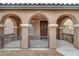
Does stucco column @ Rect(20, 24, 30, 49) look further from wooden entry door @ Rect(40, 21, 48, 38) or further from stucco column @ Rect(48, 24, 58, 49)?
wooden entry door @ Rect(40, 21, 48, 38)

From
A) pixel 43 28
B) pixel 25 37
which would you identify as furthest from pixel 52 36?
pixel 43 28

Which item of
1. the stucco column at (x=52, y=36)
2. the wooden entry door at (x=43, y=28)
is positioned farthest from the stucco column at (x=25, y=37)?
the wooden entry door at (x=43, y=28)

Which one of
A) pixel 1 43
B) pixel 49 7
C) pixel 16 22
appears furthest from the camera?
pixel 16 22

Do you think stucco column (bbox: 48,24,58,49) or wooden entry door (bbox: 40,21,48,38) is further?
wooden entry door (bbox: 40,21,48,38)

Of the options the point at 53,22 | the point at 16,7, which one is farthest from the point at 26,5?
the point at 53,22

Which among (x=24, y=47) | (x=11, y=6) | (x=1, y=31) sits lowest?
(x=24, y=47)

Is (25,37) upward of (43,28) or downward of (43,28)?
downward

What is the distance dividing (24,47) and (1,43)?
2265 millimetres

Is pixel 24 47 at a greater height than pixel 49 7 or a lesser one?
lesser

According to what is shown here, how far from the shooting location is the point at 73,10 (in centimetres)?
1312

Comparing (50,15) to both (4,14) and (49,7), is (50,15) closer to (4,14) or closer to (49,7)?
(49,7)

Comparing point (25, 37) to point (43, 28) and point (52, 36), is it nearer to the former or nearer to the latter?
point (52, 36)

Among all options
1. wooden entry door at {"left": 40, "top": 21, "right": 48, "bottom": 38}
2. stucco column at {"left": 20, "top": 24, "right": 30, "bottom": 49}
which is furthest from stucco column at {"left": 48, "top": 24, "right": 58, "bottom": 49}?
wooden entry door at {"left": 40, "top": 21, "right": 48, "bottom": 38}

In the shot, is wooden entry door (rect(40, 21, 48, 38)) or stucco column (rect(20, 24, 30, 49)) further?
wooden entry door (rect(40, 21, 48, 38))
